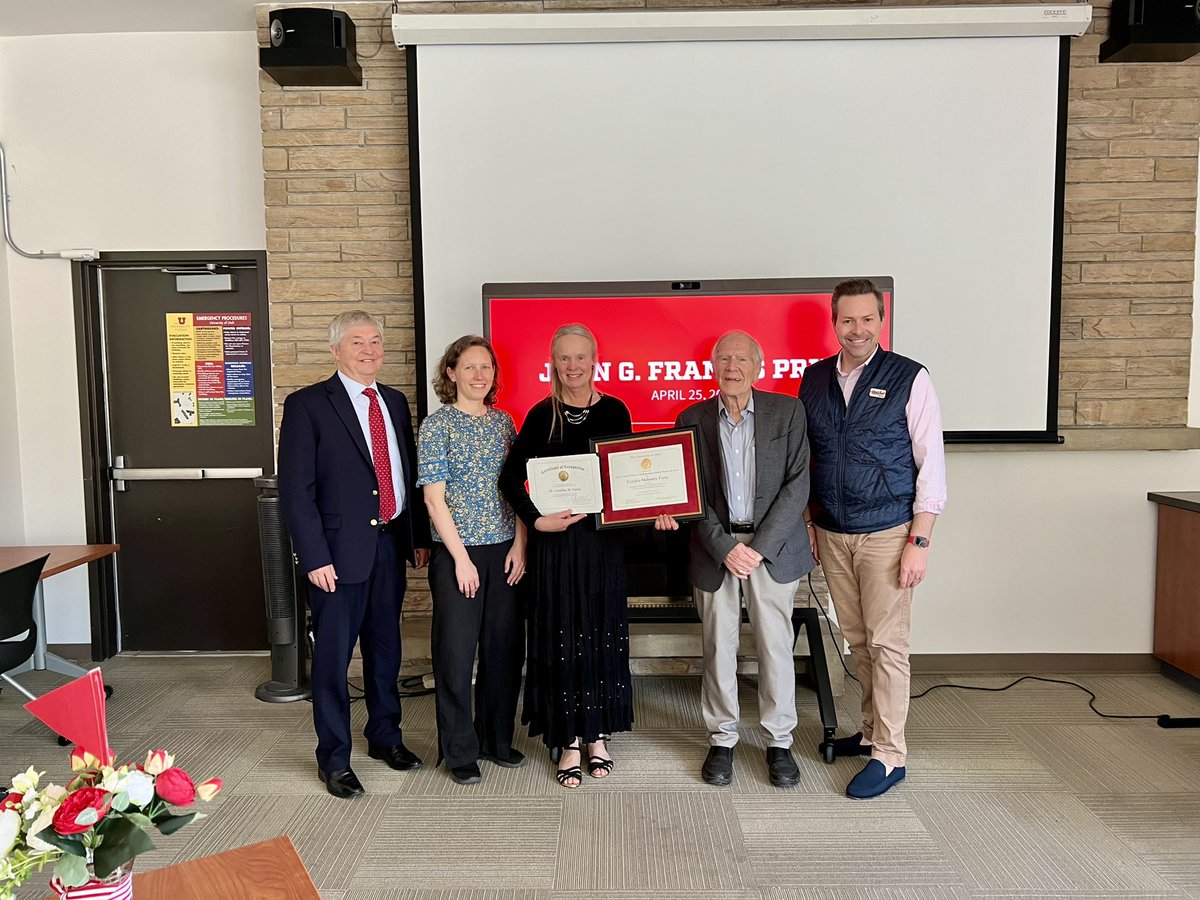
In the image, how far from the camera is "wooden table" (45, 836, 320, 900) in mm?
1483

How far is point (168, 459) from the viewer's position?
14.4 feet

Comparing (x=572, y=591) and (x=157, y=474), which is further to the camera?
(x=157, y=474)

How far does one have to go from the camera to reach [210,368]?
4.31 meters

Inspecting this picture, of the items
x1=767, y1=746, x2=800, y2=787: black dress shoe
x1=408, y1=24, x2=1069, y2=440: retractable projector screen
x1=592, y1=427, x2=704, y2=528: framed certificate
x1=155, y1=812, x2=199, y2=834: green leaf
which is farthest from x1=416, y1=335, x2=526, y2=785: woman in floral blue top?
x1=155, y1=812, x2=199, y2=834: green leaf

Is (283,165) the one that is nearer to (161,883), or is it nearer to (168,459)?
(168,459)

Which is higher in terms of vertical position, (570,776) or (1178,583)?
(1178,583)

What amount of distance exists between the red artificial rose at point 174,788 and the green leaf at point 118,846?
0.05m

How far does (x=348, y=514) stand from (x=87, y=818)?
1.74m

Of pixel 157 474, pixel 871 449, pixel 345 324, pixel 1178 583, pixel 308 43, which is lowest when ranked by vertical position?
pixel 1178 583

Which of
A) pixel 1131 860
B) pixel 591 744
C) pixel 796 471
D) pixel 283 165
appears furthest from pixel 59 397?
pixel 1131 860

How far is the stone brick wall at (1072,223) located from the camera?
12.4ft

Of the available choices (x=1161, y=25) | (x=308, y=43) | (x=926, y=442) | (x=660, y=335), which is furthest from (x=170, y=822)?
(x=1161, y=25)

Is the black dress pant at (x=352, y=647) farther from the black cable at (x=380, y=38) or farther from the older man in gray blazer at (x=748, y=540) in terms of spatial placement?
the black cable at (x=380, y=38)

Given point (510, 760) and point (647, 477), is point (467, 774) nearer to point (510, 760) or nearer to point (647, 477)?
point (510, 760)
